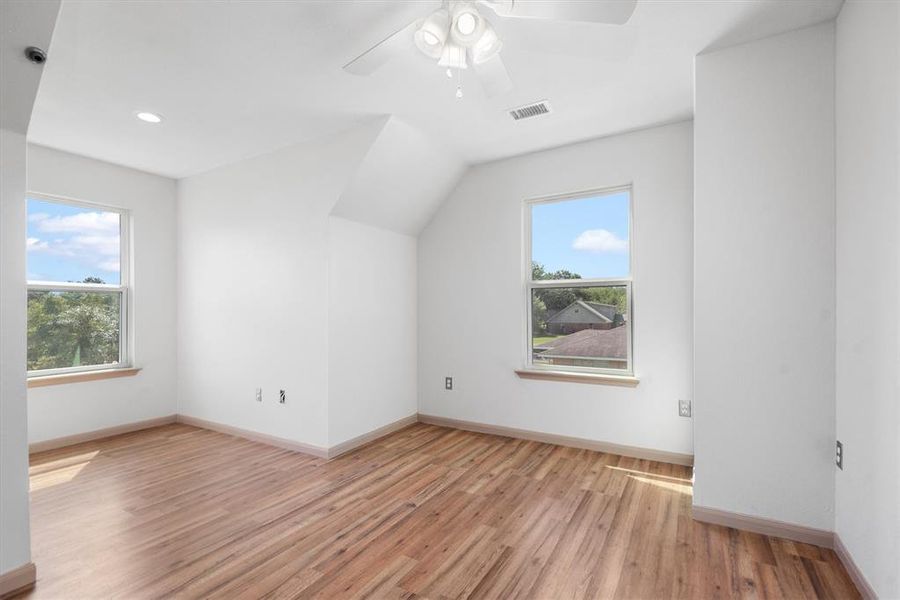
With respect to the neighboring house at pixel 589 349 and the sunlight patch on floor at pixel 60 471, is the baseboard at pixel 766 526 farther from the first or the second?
the sunlight patch on floor at pixel 60 471

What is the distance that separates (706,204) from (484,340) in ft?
7.30

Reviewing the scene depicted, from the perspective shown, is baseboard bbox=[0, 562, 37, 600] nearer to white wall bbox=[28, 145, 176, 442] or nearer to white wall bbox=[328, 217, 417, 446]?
white wall bbox=[328, 217, 417, 446]

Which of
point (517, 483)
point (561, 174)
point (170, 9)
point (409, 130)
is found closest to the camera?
point (170, 9)

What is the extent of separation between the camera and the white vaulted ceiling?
6.36 ft

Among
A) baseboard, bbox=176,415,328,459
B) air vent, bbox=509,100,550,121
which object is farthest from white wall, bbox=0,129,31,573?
air vent, bbox=509,100,550,121

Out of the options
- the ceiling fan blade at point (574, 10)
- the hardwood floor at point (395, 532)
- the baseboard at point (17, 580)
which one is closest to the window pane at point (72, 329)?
the hardwood floor at point (395, 532)

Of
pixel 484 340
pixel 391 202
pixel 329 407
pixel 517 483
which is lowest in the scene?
pixel 517 483

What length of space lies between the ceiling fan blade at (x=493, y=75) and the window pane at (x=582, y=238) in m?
1.88

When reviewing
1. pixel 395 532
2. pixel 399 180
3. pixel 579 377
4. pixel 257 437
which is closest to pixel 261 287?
pixel 257 437

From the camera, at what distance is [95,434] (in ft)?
12.6

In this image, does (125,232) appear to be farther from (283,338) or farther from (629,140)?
(629,140)

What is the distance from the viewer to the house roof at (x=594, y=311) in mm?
3492

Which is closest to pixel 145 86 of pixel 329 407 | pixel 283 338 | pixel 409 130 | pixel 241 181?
pixel 241 181

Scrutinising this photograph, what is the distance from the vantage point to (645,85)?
2.64 metres
